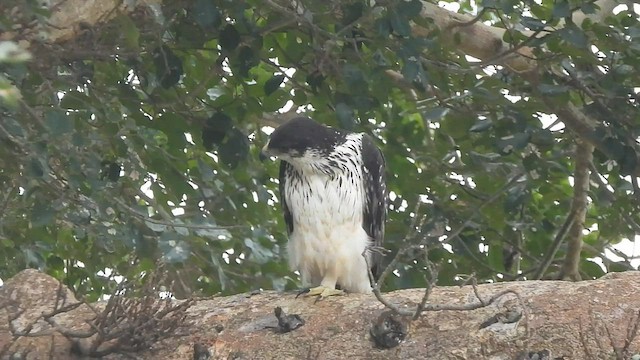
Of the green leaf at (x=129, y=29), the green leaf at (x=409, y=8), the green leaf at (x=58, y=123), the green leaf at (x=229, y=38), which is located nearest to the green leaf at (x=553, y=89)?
the green leaf at (x=409, y=8)

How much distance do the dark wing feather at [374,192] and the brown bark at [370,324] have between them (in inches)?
45.1

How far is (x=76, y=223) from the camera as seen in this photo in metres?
4.88

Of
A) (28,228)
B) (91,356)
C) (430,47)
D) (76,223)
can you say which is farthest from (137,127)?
(91,356)

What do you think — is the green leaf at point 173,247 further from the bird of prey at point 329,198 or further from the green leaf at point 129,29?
the green leaf at point 129,29

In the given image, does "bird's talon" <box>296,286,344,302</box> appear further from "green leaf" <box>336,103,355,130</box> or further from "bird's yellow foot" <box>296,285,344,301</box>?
"green leaf" <box>336,103,355,130</box>

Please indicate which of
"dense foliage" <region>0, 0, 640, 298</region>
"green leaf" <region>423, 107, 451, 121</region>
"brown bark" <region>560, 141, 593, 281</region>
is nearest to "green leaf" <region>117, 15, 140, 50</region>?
"dense foliage" <region>0, 0, 640, 298</region>

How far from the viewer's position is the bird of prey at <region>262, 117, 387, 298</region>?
4.84m

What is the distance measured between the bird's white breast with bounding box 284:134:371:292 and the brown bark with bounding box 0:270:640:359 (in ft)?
3.10

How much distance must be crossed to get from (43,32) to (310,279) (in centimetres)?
177

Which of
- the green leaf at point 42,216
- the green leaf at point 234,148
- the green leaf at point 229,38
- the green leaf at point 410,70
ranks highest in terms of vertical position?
the green leaf at point 229,38

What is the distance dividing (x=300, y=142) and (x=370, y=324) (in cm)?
136

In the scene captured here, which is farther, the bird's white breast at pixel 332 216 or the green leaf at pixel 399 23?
the bird's white breast at pixel 332 216

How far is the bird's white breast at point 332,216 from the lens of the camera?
4.88 m

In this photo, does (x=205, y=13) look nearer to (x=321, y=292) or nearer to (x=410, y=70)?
(x=410, y=70)
